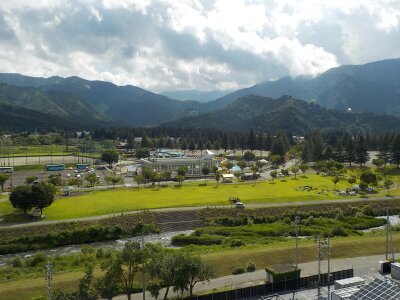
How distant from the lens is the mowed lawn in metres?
51.0

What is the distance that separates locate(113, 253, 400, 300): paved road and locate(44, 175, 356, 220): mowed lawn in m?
23.8

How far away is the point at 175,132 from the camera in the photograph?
19275 centimetres

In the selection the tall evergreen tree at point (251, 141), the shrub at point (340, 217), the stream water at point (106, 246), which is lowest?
the stream water at point (106, 246)

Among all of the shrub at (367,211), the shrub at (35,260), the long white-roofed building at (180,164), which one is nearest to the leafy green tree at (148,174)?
the long white-roofed building at (180,164)

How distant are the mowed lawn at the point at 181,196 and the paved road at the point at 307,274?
23814 millimetres

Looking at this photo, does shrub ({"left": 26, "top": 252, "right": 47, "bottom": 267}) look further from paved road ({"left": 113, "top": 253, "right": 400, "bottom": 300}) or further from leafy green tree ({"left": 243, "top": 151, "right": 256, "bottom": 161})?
leafy green tree ({"left": 243, "top": 151, "right": 256, "bottom": 161})

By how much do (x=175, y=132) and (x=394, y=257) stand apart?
16311cm

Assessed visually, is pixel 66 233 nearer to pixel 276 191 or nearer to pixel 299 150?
pixel 276 191

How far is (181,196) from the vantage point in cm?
5981

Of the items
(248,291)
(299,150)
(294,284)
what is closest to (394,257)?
(294,284)

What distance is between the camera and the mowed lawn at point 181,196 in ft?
167

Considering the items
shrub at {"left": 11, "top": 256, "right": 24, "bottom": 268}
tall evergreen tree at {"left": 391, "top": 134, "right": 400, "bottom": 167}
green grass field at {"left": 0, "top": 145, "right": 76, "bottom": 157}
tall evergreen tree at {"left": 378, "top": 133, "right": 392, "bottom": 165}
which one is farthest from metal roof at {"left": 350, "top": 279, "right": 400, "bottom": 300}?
green grass field at {"left": 0, "top": 145, "right": 76, "bottom": 157}

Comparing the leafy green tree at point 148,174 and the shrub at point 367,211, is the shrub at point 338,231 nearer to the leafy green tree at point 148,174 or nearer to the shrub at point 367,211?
the shrub at point 367,211

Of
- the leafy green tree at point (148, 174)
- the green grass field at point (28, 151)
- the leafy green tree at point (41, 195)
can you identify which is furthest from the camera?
the green grass field at point (28, 151)
